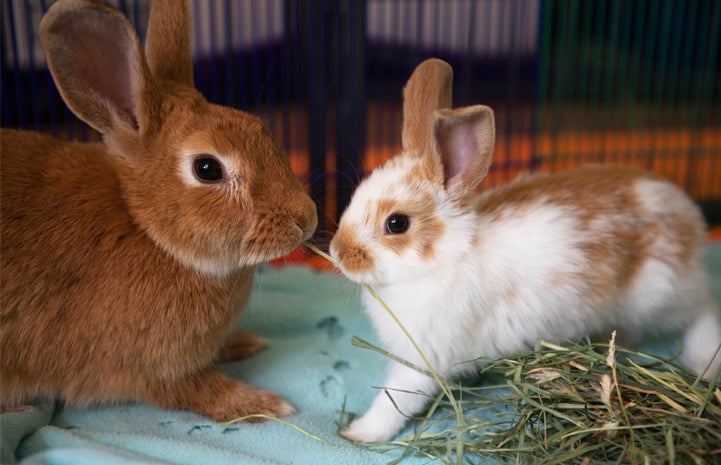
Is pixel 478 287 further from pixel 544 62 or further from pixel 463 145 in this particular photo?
pixel 544 62

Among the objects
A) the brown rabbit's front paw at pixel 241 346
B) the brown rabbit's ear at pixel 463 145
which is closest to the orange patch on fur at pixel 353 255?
the brown rabbit's ear at pixel 463 145

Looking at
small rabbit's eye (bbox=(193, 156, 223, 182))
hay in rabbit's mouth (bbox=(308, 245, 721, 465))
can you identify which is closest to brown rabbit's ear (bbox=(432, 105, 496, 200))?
hay in rabbit's mouth (bbox=(308, 245, 721, 465))

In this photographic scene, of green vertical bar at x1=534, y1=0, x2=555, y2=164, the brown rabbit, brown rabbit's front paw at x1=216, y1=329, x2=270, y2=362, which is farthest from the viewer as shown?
green vertical bar at x1=534, y1=0, x2=555, y2=164

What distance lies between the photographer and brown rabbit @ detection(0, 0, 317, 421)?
1.17 metres

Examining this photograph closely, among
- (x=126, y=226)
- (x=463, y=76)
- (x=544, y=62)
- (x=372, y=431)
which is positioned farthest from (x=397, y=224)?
A: (x=544, y=62)

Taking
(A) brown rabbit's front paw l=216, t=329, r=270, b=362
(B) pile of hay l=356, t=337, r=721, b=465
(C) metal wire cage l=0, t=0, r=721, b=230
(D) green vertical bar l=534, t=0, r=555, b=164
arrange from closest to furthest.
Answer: (B) pile of hay l=356, t=337, r=721, b=465
(A) brown rabbit's front paw l=216, t=329, r=270, b=362
(C) metal wire cage l=0, t=0, r=721, b=230
(D) green vertical bar l=534, t=0, r=555, b=164

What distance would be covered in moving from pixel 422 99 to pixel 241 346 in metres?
0.70

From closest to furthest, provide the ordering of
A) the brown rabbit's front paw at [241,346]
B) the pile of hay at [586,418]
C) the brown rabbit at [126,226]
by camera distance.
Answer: the pile of hay at [586,418]
the brown rabbit at [126,226]
the brown rabbit's front paw at [241,346]

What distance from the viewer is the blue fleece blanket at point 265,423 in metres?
1.19

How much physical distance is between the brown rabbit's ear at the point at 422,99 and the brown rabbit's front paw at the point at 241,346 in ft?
1.93

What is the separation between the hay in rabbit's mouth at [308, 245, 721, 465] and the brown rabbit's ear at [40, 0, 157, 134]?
0.54 metres

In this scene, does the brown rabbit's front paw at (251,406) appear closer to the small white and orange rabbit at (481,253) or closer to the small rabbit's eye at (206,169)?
the small white and orange rabbit at (481,253)

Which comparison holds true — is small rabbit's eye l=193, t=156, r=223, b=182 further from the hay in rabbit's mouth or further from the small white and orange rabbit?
the hay in rabbit's mouth

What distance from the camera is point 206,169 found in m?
1.20
